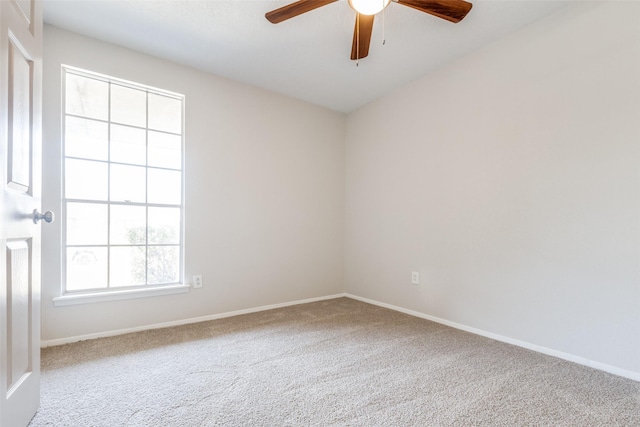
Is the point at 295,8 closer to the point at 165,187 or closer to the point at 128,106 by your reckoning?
the point at 128,106

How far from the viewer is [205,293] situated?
2854mm

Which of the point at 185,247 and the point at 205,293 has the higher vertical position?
the point at 185,247

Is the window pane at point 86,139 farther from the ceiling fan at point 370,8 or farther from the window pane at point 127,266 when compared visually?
the ceiling fan at point 370,8

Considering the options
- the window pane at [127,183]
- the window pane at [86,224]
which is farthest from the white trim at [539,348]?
the window pane at [86,224]

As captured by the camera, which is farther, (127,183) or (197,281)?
(197,281)

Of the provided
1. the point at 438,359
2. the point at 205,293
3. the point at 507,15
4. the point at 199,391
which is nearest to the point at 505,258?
the point at 438,359

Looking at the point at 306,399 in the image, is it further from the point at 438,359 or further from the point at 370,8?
the point at 370,8

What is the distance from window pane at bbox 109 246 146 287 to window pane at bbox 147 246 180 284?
0.20ft

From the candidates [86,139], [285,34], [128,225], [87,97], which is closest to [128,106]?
[87,97]

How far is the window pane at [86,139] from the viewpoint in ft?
7.64

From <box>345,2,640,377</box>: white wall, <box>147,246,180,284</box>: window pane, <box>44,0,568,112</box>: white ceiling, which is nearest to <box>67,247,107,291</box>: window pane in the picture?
<box>147,246,180,284</box>: window pane

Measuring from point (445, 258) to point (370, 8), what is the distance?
2.06 m

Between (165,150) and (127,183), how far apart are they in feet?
1.37

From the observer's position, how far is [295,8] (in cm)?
173
